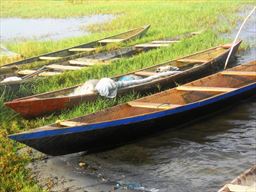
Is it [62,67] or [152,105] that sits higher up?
[152,105]

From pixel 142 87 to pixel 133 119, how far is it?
6.96 feet

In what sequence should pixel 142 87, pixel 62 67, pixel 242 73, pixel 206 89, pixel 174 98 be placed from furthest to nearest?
pixel 62 67, pixel 242 73, pixel 142 87, pixel 174 98, pixel 206 89

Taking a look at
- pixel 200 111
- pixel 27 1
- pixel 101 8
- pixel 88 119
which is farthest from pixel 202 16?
pixel 27 1

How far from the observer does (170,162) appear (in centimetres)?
556

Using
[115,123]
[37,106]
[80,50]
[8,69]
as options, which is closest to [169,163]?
[115,123]

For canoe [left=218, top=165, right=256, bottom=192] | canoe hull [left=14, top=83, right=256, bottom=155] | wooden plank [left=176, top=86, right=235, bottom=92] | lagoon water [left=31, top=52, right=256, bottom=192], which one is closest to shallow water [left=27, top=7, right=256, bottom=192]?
lagoon water [left=31, top=52, right=256, bottom=192]

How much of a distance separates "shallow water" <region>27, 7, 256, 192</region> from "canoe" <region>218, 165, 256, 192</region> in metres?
0.93

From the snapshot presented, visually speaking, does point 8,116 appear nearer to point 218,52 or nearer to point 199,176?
point 199,176

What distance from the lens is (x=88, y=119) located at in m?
Result: 5.80

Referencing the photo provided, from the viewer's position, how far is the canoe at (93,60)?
9203 millimetres

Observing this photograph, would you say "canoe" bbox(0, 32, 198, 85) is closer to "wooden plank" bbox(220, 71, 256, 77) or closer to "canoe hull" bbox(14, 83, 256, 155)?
"canoe hull" bbox(14, 83, 256, 155)

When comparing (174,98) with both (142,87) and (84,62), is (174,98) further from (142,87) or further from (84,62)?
(84,62)

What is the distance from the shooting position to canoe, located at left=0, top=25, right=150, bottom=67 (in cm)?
1073

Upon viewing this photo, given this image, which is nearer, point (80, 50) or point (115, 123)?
point (115, 123)
